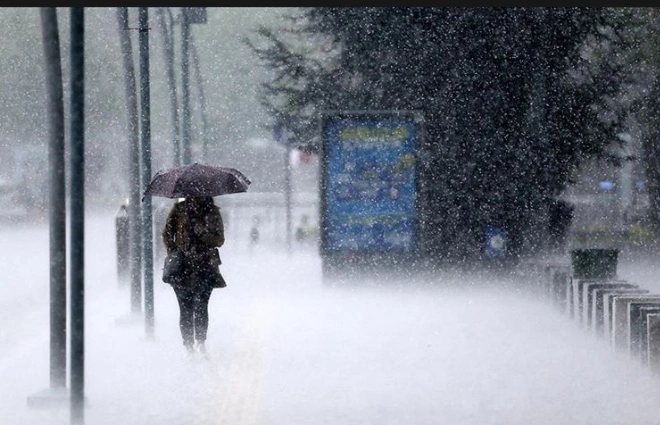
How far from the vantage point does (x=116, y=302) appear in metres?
21.3

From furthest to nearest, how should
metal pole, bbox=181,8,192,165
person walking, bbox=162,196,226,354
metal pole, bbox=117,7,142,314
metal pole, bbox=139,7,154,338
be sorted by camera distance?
metal pole, bbox=181,8,192,165
metal pole, bbox=117,7,142,314
metal pole, bbox=139,7,154,338
person walking, bbox=162,196,226,354

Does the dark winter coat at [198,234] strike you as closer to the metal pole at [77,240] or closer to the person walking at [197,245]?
the person walking at [197,245]

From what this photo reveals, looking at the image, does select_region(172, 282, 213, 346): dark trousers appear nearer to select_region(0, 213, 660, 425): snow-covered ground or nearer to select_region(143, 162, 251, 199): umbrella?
select_region(0, 213, 660, 425): snow-covered ground

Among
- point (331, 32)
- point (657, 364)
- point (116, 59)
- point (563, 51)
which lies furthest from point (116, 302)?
point (116, 59)

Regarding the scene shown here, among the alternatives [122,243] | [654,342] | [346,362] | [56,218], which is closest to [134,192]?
[346,362]

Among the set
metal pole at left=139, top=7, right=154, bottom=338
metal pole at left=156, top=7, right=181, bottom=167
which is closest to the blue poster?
metal pole at left=139, top=7, right=154, bottom=338

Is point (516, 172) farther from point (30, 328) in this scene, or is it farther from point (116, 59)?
point (116, 59)

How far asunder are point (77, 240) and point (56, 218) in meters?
1.31

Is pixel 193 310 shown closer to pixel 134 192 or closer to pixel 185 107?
pixel 134 192

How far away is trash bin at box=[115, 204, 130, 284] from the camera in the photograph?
23219 millimetres

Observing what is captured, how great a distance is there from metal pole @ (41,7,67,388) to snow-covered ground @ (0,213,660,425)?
48 centimetres

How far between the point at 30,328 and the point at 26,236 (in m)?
27.0

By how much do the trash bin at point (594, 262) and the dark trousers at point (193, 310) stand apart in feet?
17.1

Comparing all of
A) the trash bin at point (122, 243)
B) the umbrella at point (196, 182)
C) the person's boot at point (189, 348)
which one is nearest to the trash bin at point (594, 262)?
the umbrella at point (196, 182)
